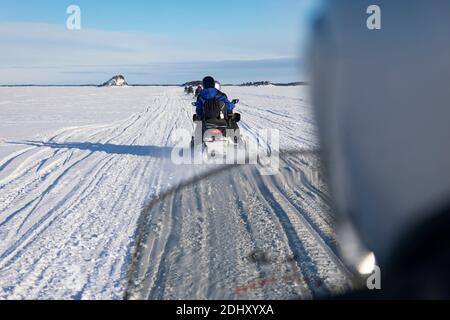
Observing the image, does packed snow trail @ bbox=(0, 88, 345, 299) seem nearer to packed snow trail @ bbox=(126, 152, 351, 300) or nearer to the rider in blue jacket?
packed snow trail @ bbox=(126, 152, 351, 300)

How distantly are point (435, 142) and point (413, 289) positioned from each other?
921mm

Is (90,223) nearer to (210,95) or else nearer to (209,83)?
(210,95)

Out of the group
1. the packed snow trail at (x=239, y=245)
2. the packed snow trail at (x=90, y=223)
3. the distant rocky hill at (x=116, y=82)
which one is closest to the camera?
the packed snow trail at (x=239, y=245)

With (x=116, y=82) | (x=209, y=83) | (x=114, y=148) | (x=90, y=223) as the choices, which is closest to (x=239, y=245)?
(x=90, y=223)

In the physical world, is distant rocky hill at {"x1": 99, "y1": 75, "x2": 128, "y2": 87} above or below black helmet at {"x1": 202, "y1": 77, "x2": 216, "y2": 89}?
above

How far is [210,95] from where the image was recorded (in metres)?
8.50

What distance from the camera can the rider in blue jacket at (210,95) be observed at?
846 cm

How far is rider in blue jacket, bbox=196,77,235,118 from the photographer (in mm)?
8461

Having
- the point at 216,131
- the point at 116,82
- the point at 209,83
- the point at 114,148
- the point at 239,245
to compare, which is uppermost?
the point at 116,82

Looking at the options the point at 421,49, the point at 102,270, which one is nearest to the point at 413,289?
the point at 421,49

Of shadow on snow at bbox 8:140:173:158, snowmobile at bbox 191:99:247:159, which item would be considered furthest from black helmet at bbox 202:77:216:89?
shadow on snow at bbox 8:140:173:158

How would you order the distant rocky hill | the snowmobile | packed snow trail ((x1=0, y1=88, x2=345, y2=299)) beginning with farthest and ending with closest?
the distant rocky hill < the snowmobile < packed snow trail ((x1=0, y1=88, x2=345, y2=299))

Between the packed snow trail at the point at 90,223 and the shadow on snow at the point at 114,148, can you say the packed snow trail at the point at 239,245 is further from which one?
the shadow on snow at the point at 114,148

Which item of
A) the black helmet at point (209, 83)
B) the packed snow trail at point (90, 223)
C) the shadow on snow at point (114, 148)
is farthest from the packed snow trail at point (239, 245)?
the black helmet at point (209, 83)
